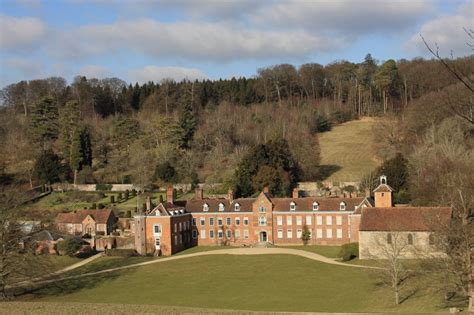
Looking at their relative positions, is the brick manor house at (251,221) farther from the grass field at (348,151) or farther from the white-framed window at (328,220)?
the grass field at (348,151)

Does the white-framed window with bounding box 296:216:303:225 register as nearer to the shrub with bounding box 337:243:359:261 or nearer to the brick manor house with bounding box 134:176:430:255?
the brick manor house with bounding box 134:176:430:255

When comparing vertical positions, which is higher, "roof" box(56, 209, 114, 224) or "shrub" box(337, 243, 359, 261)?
"roof" box(56, 209, 114, 224)

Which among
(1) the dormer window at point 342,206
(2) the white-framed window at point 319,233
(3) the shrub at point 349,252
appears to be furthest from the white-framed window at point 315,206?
(3) the shrub at point 349,252

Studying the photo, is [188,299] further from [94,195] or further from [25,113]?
[25,113]

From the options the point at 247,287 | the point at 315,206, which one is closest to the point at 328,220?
the point at 315,206

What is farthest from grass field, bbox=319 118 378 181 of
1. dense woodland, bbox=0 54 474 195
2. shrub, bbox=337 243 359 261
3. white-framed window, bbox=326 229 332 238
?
shrub, bbox=337 243 359 261

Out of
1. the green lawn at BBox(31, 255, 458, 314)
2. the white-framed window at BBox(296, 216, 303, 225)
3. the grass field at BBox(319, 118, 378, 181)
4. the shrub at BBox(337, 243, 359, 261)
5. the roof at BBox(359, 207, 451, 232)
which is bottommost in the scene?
the green lawn at BBox(31, 255, 458, 314)
